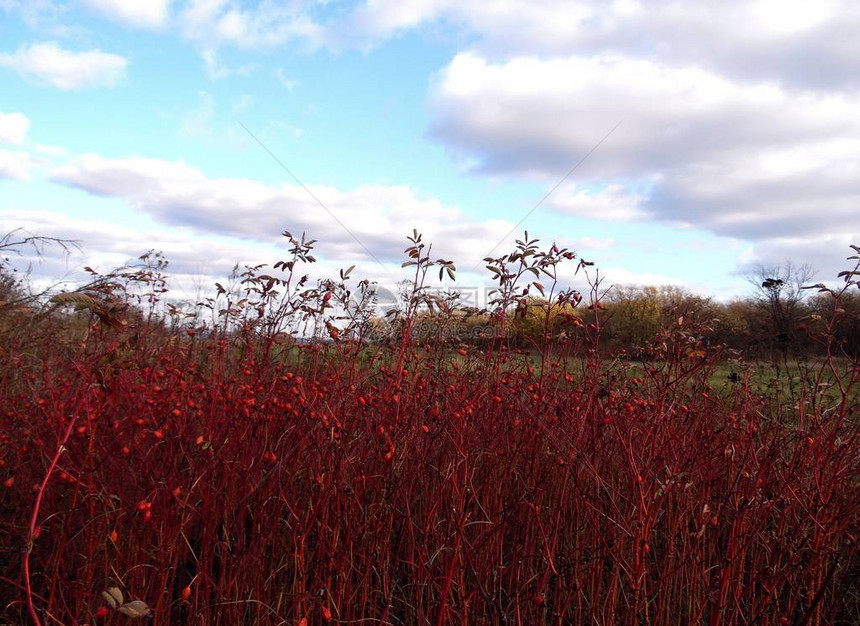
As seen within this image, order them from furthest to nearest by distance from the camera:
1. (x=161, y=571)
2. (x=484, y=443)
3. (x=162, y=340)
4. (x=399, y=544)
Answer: (x=162, y=340) → (x=484, y=443) → (x=399, y=544) → (x=161, y=571)

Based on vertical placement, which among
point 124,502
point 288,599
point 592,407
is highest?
point 592,407

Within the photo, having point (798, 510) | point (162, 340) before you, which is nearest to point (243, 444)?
point (798, 510)

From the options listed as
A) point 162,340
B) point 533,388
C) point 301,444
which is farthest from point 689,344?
point 162,340

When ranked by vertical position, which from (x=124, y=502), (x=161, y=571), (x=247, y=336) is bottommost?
(x=161, y=571)

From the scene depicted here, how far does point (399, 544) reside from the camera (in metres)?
2.53

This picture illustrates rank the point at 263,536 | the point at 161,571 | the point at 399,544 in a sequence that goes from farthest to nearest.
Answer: the point at 399,544
the point at 263,536
the point at 161,571

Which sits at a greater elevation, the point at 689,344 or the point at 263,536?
the point at 689,344

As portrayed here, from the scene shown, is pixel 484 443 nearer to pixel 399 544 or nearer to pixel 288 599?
pixel 399 544

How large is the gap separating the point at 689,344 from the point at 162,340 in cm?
639

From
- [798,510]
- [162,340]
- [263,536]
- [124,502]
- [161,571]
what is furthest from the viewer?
[162,340]

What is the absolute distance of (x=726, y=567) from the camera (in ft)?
6.77

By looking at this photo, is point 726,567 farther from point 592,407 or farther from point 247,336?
point 247,336

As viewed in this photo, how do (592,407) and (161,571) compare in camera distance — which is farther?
(592,407)

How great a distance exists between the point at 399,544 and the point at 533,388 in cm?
113
